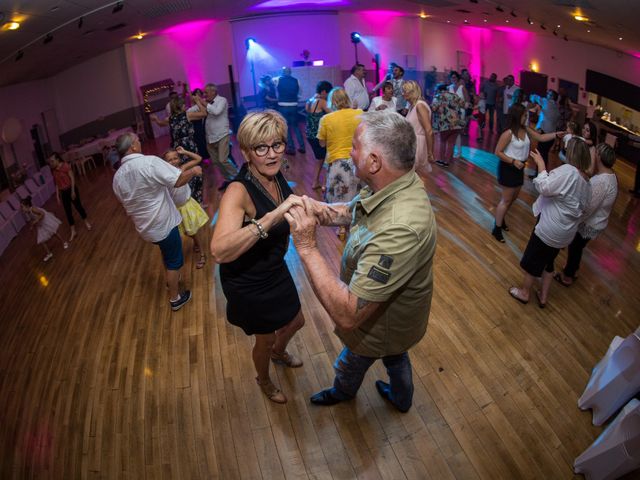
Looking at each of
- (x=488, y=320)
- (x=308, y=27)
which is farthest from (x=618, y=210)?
(x=308, y=27)

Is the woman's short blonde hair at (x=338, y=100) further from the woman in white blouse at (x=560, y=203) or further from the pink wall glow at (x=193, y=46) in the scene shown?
the pink wall glow at (x=193, y=46)

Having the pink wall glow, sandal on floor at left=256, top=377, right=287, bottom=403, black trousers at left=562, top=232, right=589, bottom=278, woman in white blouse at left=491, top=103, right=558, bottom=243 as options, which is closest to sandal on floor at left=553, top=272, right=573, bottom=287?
black trousers at left=562, top=232, right=589, bottom=278

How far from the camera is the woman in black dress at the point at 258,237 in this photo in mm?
1879

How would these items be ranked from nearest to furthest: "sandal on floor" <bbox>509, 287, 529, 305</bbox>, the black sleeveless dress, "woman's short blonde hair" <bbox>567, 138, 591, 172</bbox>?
the black sleeveless dress, "woman's short blonde hair" <bbox>567, 138, 591, 172</bbox>, "sandal on floor" <bbox>509, 287, 529, 305</bbox>

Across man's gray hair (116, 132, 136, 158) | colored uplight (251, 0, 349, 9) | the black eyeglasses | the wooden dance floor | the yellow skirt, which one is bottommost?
the wooden dance floor

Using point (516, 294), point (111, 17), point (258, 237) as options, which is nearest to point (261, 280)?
point (258, 237)

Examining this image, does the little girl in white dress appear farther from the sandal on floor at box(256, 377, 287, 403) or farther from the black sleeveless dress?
the black sleeveless dress

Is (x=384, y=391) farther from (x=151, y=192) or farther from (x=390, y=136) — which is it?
(x=151, y=192)

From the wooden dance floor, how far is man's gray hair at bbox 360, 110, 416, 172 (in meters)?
1.75

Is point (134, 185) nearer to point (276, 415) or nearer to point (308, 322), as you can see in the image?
point (308, 322)

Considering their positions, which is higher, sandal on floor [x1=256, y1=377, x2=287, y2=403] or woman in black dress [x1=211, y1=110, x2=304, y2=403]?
woman in black dress [x1=211, y1=110, x2=304, y2=403]

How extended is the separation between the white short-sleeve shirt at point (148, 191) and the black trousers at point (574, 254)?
344 cm

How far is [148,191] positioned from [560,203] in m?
3.18

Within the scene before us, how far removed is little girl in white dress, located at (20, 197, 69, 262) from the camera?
221 inches
